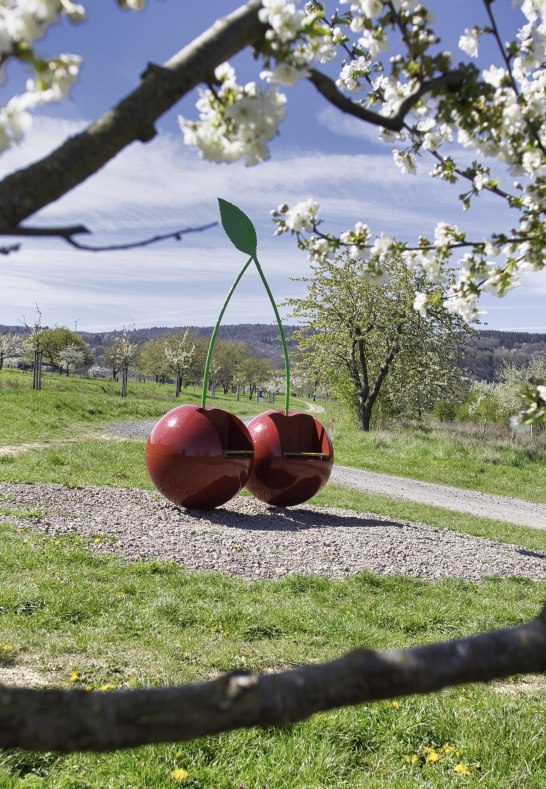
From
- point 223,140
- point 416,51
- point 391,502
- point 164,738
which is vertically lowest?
point 391,502

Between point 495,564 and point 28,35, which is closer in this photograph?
point 28,35

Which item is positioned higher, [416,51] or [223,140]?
[416,51]

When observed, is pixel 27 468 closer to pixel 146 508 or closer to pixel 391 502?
pixel 146 508

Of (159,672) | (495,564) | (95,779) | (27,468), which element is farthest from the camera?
(27,468)

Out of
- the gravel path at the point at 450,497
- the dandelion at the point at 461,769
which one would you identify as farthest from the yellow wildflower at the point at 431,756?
the gravel path at the point at 450,497

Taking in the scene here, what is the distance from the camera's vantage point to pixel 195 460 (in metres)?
9.45

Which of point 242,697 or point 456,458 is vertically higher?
point 242,697

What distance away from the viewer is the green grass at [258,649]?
3.62 meters

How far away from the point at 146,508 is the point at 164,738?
9.55 metres

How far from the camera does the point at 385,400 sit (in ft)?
105

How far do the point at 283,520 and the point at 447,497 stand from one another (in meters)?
6.56

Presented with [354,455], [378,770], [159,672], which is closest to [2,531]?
[159,672]

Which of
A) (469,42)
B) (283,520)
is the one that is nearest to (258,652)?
(469,42)

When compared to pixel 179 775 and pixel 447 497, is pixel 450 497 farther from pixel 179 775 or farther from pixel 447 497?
pixel 179 775
